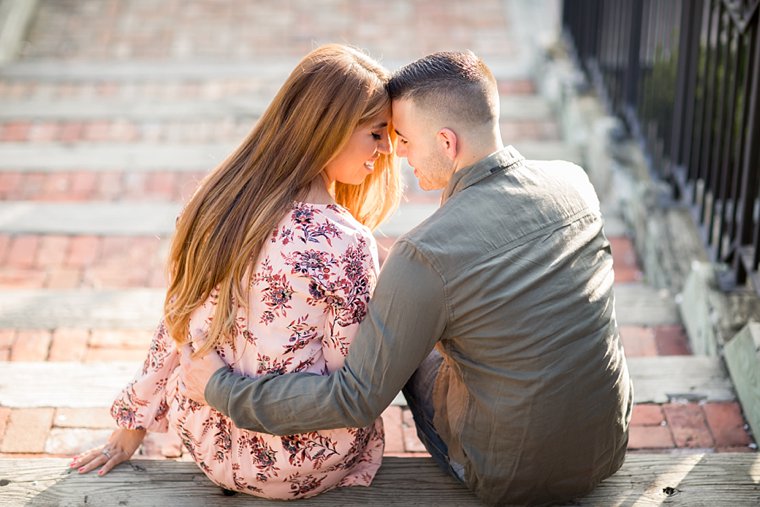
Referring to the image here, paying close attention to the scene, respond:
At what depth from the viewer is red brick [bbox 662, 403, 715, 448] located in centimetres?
267

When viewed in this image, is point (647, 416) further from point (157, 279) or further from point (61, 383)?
point (157, 279)

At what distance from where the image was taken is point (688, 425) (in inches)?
108

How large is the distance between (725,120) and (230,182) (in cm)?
202

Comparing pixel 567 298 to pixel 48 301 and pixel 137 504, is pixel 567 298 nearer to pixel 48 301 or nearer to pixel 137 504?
pixel 137 504

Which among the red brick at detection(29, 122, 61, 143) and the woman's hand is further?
the red brick at detection(29, 122, 61, 143)

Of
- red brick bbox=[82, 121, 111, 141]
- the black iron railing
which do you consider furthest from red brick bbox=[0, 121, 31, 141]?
the black iron railing

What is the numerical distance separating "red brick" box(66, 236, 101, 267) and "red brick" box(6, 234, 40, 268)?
0.15 metres

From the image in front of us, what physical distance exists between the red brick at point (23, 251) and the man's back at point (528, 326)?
8.22 feet

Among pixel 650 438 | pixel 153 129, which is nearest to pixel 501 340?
pixel 650 438

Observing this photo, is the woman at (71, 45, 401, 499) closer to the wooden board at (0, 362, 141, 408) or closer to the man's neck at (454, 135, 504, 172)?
the man's neck at (454, 135, 504, 172)

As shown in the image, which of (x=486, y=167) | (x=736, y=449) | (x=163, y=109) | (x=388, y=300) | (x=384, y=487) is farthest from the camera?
(x=163, y=109)

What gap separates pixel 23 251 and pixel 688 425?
2.90 m

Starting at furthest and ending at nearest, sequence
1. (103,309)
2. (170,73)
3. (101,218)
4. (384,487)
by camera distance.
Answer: (170,73)
(101,218)
(103,309)
(384,487)

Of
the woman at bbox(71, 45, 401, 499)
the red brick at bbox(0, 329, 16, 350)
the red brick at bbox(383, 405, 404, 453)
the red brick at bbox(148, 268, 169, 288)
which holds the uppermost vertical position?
the woman at bbox(71, 45, 401, 499)
